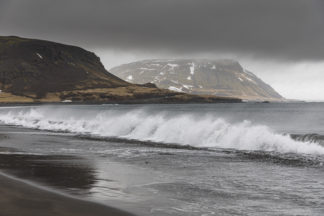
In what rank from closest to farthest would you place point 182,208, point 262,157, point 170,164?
point 182,208
point 170,164
point 262,157

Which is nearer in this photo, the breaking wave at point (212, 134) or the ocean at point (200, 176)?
the ocean at point (200, 176)

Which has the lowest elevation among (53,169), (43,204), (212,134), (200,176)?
(43,204)

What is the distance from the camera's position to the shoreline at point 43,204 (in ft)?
30.9

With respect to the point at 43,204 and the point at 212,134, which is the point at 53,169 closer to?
the point at 43,204

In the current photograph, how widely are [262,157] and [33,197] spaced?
1394cm

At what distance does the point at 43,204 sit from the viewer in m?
10.3

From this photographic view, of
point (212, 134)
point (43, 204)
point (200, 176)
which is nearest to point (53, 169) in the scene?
point (200, 176)

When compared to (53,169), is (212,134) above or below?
above

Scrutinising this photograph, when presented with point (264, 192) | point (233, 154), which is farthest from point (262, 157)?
point (264, 192)

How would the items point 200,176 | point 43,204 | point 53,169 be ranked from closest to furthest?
point 43,204 → point 200,176 → point 53,169

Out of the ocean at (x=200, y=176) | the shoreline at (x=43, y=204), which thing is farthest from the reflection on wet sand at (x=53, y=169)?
the shoreline at (x=43, y=204)

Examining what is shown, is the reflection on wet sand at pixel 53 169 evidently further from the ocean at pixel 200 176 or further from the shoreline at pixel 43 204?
the shoreline at pixel 43 204

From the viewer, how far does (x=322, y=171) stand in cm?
1625

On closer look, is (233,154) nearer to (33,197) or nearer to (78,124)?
(33,197)
